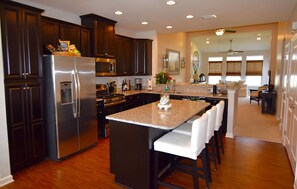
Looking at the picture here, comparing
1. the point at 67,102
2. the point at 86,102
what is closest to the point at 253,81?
the point at 86,102

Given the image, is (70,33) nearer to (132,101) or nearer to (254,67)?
(132,101)

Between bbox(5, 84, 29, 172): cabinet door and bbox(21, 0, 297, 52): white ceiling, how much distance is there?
5.56 feet

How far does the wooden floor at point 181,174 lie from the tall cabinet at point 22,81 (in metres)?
0.35

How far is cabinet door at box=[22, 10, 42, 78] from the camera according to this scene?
2955 millimetres

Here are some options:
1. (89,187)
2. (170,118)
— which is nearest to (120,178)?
(89,187)

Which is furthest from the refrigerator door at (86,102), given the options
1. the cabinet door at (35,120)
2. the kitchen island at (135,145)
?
the kitchen island at (135,145)

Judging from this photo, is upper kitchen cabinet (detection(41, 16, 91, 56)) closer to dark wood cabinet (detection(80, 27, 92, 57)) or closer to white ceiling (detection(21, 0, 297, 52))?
dark wood cabinet (detection(80, 27, 92, 57))

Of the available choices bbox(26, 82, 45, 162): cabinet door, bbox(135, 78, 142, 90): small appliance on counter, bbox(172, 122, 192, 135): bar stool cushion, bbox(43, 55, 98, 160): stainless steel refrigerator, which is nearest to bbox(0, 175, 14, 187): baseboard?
bbox(26, 82, 45, 162): cabinet door

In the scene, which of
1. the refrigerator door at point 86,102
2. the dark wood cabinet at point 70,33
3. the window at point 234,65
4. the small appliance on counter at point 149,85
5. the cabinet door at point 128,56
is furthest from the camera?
the window at point 234,65

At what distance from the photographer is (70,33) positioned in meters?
3.88

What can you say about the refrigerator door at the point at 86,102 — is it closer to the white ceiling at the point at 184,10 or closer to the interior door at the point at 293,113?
the white ceiling at the point at 184,10

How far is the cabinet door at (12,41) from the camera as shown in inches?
106

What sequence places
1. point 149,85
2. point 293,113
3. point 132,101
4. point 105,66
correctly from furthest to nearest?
point 149,85 → point 132,101 → point 105,66 → point 293,113

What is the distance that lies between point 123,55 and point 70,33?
179 centimetres
